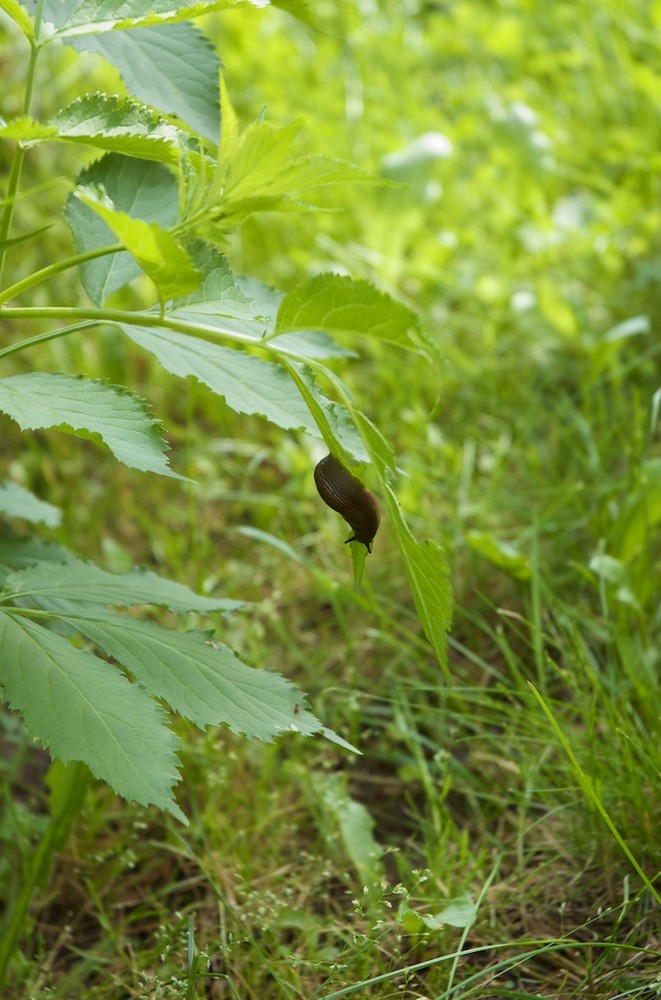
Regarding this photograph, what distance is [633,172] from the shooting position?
121 inches

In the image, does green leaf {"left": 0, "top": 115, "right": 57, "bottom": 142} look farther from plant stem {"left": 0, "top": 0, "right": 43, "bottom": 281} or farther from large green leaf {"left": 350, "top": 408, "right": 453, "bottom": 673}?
large green leaf {"left": 350, "top": 408, "right": 453, "bottom": 673}

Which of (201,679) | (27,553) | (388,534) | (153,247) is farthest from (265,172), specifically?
(388,534)

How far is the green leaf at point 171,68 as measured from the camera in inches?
47.5

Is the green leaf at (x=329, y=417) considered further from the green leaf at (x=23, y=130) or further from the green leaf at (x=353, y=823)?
the green leaf at (x=353, y=823)

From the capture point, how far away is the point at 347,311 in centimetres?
101

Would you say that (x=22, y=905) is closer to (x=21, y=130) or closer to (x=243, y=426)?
(x=21, y=130)

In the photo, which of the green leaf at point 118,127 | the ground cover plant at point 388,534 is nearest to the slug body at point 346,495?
the ground cover plant at point 388,534

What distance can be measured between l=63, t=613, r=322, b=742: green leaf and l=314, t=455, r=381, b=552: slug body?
200 mm

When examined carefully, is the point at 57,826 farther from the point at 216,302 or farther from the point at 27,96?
the point at 27,96

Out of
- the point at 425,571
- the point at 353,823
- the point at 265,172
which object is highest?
the point at 265,172

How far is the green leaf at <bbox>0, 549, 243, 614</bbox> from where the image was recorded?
1244mm

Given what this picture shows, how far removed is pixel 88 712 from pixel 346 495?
0.37 m

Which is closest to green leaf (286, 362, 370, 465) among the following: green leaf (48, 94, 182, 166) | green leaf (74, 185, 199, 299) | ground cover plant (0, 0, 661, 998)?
ground cover plant (0, 0, 661, 998)

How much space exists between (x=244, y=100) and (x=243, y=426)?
149 centimetres
